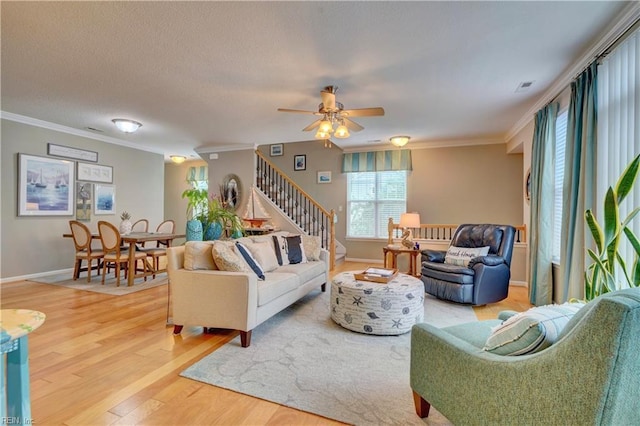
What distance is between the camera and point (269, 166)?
7.04 metres

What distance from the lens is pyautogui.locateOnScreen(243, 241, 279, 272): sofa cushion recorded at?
3467mm

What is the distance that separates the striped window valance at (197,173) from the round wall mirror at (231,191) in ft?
8.32

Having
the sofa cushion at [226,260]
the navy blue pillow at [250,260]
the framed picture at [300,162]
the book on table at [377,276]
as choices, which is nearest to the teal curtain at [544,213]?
the book on table at [377,276]

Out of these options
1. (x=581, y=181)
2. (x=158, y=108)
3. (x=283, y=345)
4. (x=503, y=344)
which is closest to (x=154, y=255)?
(x=158, y=108)

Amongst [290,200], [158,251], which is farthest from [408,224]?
[158,251]

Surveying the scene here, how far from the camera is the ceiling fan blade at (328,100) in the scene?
11.1 feet

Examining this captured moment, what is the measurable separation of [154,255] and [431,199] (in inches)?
216

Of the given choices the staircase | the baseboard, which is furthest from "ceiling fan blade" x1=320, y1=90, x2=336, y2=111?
the baseboard

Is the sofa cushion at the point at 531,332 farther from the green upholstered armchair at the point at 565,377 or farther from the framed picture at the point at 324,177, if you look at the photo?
the framed picture at the point at 324,177

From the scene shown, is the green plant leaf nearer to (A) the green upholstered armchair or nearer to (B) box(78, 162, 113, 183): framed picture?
(A) the green upholstered armchair

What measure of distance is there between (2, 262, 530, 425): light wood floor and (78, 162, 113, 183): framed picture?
110 inches

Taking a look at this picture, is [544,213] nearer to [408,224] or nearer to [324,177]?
[408,224]

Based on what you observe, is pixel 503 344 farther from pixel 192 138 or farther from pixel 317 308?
pixel 192 138

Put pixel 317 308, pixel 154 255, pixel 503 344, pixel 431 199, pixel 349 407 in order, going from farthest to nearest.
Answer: pixel 431 199 → pixel 154 255 → pixel 317 308 → pixel 349 407 → pixel 503 344
